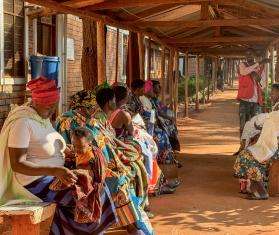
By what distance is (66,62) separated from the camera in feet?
37.2

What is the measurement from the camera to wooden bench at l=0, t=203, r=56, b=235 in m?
3.61

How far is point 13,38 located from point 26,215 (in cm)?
595

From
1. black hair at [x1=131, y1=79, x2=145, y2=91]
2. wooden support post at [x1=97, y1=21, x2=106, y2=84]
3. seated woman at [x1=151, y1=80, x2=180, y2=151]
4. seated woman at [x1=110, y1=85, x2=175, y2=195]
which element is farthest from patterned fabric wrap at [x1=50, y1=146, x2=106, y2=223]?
seated woman at [x1=151, y1=80, x2=180, y2=151]

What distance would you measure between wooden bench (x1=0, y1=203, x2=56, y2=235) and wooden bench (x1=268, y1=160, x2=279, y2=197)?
4306 mm

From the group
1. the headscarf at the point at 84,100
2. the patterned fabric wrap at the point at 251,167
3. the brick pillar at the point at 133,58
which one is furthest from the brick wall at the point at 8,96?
the patterned fabric wrap at the point at 251,167

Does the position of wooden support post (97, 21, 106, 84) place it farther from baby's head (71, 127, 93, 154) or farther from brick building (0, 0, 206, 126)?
baby's head (71, 127, 93, 154)

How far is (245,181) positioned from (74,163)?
142 inches

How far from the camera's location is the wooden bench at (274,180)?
7273 mm

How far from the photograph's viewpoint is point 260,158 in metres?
7.18

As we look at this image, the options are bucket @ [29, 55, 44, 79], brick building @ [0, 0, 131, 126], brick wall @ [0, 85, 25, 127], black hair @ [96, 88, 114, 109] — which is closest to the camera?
black hair @ [96, 88, 114, 109]

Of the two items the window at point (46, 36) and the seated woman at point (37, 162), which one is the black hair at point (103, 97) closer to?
the seated woman at point (37, 162)

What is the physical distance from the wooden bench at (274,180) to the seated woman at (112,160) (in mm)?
2775

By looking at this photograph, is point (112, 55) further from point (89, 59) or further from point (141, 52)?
point (89, 59)

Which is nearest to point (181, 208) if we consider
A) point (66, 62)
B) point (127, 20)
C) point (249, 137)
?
point (249, 137)
